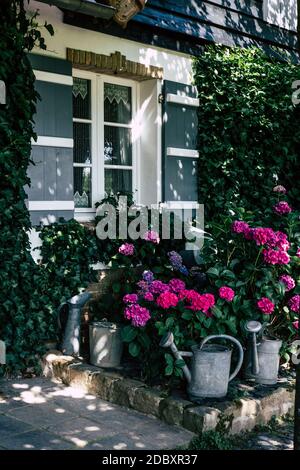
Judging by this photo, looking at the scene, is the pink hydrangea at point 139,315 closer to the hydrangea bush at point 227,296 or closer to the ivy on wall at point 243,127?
the hydrangea bush at point 227,296

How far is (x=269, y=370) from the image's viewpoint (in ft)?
15.7

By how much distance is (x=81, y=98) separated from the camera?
6.12 metres

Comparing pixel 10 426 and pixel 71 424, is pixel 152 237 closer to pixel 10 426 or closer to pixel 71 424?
pixel 71 424

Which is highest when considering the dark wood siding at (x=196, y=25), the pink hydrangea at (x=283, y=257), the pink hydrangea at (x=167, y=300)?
the dark wood siding at (x=196, y=25)

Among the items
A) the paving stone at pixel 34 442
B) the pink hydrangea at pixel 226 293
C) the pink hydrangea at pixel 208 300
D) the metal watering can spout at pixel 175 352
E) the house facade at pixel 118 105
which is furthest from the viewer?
the house facade at pixel 118 105

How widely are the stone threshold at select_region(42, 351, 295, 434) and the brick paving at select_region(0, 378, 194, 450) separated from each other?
65 mm

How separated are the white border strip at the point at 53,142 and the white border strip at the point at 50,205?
534mm

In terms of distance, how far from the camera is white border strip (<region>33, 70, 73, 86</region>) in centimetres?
543

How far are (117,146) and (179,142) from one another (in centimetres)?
75

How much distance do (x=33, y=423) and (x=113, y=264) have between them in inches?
82.4

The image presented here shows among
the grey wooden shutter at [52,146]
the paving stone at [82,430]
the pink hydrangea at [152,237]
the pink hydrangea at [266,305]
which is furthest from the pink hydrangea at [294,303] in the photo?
the grey wooden shutter at [52,146]

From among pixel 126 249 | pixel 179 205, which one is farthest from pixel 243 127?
pixel 126 249

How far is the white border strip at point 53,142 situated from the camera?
17.9ft
